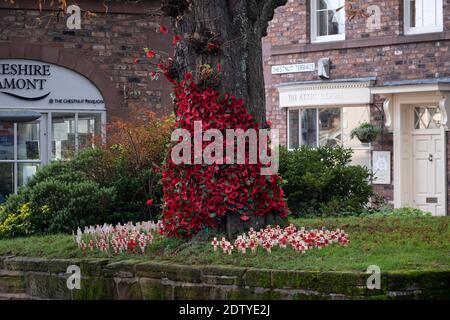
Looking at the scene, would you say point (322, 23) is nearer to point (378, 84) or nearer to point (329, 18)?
point (329, 18)

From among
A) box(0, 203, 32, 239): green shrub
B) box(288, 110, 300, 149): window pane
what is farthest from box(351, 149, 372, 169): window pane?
box(0, 203, 32, 239): green shrub

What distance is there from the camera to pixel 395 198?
26062 mm

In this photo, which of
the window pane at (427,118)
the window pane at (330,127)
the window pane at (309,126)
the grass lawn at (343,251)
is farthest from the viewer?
the window pane at (309,126)

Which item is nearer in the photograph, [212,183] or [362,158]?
[212,183]

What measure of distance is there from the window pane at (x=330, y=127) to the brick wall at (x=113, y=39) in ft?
27.5

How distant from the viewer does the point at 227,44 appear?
10625 millimetres

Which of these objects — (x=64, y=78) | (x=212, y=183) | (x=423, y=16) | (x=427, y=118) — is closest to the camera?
(x=212, y=183)

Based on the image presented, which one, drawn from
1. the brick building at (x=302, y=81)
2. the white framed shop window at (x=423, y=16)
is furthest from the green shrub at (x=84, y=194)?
the white framed shop window at (x=423, y=16)

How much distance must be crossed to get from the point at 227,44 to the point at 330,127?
57.1 feet

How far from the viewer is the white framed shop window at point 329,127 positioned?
27062 millimetres

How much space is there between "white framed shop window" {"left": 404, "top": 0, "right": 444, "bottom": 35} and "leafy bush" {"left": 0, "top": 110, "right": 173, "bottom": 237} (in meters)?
12.2

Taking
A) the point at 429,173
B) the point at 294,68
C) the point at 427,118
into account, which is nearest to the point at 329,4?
the point at 294,68

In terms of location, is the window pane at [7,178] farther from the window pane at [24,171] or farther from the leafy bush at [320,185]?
the leafy bush at [320,185]

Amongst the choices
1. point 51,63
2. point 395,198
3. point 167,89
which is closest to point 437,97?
point 395,198
